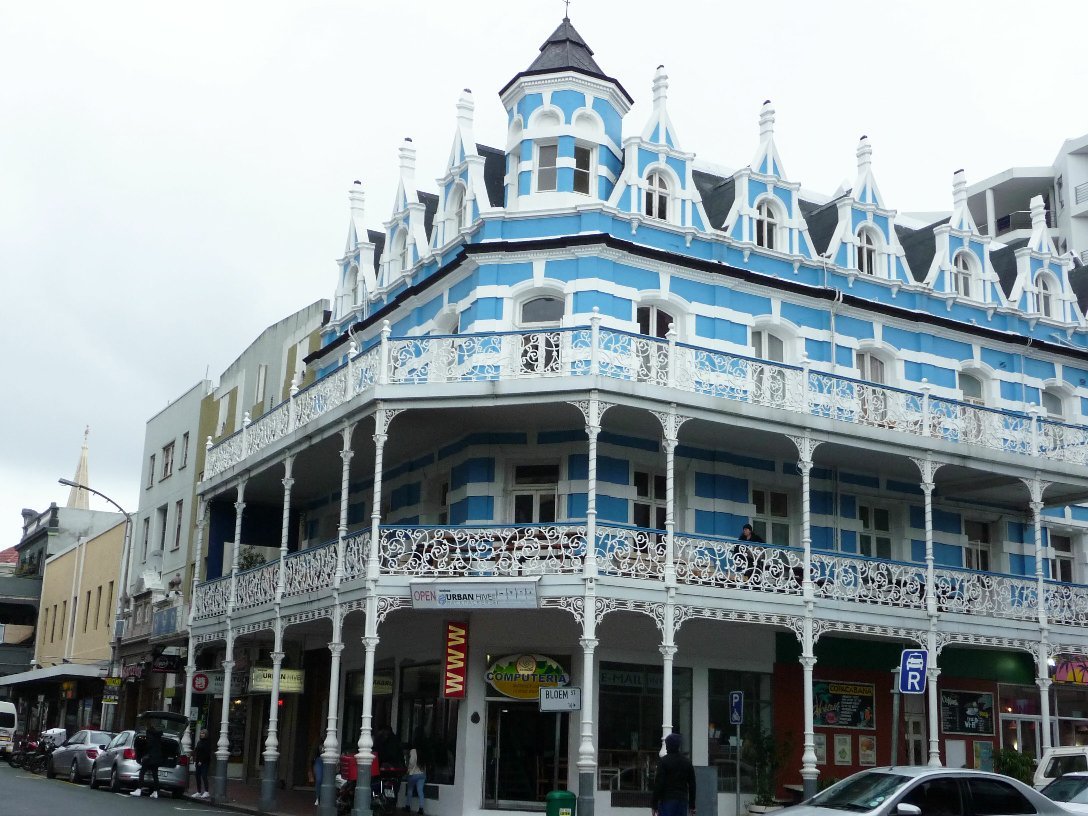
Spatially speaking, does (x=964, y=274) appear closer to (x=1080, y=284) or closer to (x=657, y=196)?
(x=1080, y=284)

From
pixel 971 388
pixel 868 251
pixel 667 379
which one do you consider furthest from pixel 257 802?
pixel 971 388

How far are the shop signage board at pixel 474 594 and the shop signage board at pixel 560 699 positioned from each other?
1315 mm

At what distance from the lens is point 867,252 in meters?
26.8

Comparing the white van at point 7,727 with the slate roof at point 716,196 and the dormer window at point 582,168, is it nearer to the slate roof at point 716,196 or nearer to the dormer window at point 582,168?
the dormer window at point 582,168

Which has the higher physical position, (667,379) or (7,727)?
(667,379)

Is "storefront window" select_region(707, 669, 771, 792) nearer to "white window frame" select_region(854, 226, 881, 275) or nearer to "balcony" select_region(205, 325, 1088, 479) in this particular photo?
"balcony" select_region(205, 325, 1088, 479)

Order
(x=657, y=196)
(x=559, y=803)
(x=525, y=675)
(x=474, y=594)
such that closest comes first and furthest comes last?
(x=559, y=803)
(x=474, y=594)
(x=525, y=675)
(x=657, y=196)

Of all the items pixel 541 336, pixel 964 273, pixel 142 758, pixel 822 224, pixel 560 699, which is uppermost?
pixel 822 224

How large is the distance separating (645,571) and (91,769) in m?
16.3

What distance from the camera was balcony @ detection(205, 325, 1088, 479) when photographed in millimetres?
20906

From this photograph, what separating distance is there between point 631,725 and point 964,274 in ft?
41.7

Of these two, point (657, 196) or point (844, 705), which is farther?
point (657, 196)

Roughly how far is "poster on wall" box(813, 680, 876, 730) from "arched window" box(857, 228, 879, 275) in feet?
→ 27.5

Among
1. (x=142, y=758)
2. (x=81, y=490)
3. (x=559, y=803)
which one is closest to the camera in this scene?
(x=559, y=803)
